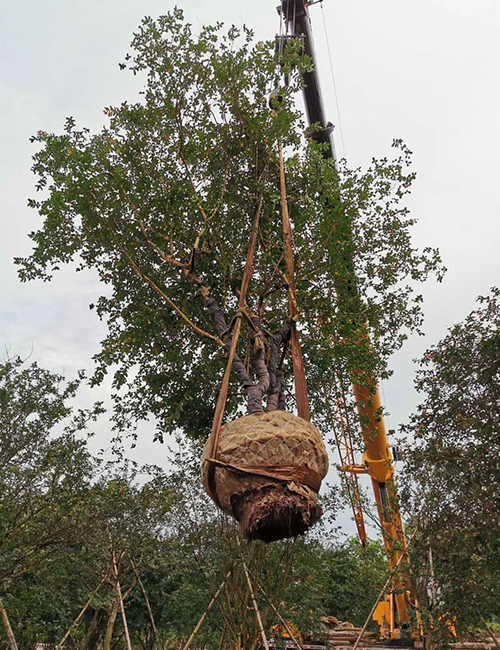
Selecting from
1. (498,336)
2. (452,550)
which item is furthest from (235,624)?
(498,336)

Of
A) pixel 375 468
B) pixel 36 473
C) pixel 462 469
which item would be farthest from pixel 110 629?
pixel 375 468

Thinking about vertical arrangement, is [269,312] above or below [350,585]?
above

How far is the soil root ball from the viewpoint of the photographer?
2.20 metres

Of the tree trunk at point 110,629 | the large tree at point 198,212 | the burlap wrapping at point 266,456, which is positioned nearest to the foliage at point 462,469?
the large tree at point 198,212

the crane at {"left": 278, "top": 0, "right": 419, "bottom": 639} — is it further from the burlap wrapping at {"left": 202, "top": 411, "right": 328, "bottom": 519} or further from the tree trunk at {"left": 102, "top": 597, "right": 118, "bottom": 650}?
the burlap wrapping at {"left": 202, "top": 411, "right": 328, "bottom": 519}

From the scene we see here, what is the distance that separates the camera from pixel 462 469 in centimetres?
489

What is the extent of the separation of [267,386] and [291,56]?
275cm

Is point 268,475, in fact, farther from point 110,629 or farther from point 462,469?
point 110,629

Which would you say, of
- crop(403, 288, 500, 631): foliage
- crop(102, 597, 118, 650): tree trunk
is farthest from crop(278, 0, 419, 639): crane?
crop(102, 597, 118, 650): tree trunk

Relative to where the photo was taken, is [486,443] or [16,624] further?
[16,624]

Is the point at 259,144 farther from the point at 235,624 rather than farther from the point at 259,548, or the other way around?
the point at 235,624

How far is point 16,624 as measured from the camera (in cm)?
884

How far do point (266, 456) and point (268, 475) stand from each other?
8cm

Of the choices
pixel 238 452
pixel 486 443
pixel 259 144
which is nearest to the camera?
pixel 238 452
